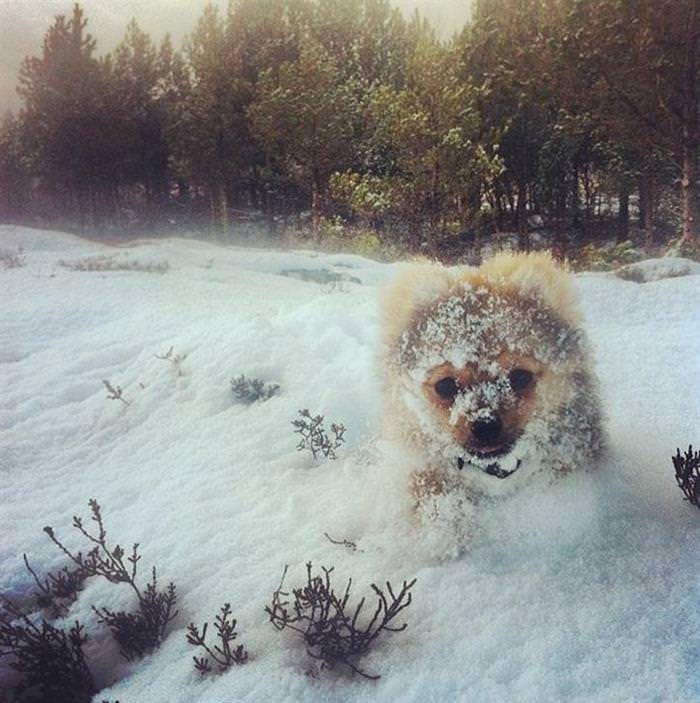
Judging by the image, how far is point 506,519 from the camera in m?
1.25

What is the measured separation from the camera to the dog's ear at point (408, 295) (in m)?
1.37

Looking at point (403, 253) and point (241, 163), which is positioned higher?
point (241, 163)

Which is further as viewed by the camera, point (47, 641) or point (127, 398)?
point (127, 398)

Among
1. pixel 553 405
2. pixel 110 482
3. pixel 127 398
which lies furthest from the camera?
pixel 127 398

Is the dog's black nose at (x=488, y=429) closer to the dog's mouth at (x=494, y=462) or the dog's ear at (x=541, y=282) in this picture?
the dog's mouth at (x=494, y=462)

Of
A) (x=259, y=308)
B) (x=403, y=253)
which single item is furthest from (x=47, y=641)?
(x=403, y=253)

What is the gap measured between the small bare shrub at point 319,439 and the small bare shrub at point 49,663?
73 cm

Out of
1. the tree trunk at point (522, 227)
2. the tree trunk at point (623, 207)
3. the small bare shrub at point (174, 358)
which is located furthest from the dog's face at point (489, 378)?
the tree trunk at point (623, 207)

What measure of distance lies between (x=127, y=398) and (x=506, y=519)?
4.90 feet

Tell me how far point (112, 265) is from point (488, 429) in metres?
2.23

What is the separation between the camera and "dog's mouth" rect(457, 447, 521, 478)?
3.87ft

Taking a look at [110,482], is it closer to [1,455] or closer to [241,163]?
[1,455]

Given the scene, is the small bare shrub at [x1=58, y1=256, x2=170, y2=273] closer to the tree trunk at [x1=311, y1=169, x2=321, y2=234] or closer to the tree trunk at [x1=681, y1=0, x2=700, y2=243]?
the tree trunk at [x1=311, y1=169, x2=321, y2=234]

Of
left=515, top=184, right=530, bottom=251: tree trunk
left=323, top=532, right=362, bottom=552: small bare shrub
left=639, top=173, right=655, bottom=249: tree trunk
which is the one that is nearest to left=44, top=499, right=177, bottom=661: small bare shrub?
left=323, top=532, right=362, bottom=552: small bare shrub
